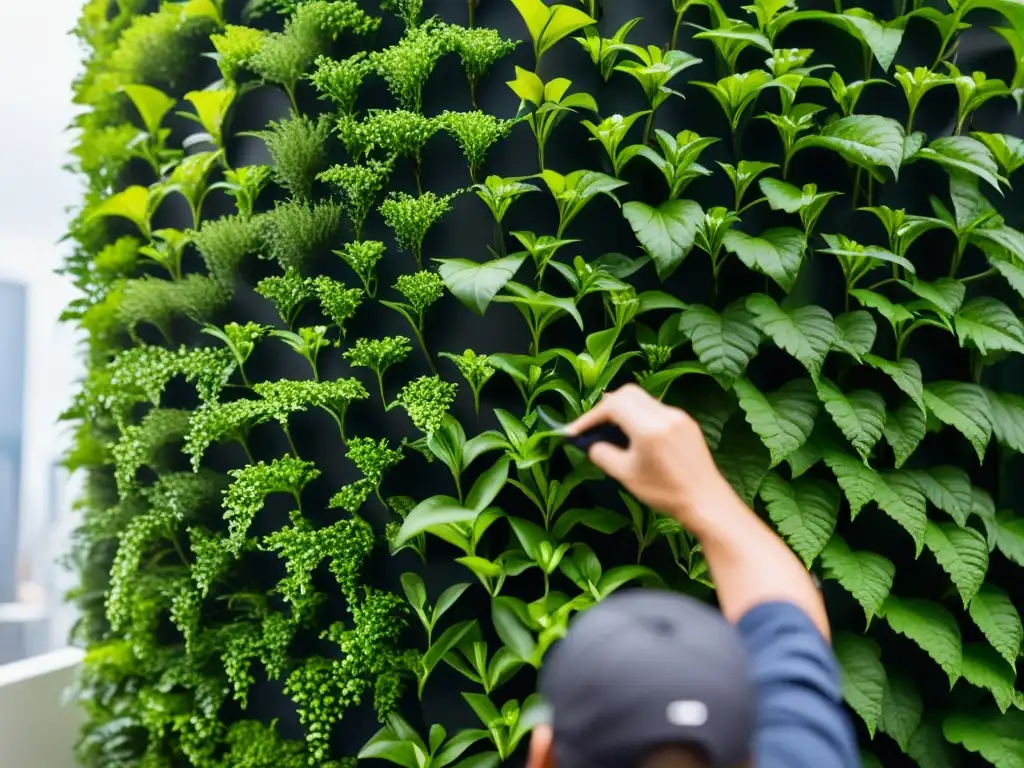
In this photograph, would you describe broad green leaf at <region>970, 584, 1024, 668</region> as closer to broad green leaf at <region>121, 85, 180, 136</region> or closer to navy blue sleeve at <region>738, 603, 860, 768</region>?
navy blue sleeve at <region>738, 603, 860, 768</region>

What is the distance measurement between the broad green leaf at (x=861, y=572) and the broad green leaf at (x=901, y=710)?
181 millimetres

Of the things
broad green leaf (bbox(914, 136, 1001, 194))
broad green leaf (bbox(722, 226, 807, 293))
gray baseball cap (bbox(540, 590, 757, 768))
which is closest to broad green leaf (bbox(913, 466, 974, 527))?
broad green leaf (bbox(722, 226, 807, 293))

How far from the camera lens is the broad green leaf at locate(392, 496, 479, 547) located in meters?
1.72

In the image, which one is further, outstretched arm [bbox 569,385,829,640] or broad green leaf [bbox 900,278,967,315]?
broad green leaf [bbox 900,278,967,315]

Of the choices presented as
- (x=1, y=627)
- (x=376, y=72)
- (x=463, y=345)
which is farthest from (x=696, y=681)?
(x=1, y=627)

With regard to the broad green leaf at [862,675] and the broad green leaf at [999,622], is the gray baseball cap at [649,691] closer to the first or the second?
the broad green leaf at [862,675]

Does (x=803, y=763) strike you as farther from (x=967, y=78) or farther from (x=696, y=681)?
(x=967, y=78)

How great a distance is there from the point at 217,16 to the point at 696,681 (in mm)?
2320

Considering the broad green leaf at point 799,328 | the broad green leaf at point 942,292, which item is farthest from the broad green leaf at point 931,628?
the broad green leaf at point 942,292

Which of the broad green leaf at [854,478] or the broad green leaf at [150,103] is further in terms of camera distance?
the broad green leaf at [150,103]

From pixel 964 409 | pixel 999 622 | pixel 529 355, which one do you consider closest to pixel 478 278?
pixel 529 355

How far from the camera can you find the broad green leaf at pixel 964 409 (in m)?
1.75

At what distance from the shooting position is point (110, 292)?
2.30 metres

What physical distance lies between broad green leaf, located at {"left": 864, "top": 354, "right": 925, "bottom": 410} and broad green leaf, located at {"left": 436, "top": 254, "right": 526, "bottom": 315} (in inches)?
31.0
